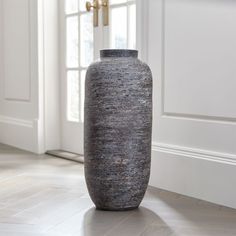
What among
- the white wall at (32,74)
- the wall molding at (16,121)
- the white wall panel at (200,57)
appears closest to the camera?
the white wall panel at (200,57)

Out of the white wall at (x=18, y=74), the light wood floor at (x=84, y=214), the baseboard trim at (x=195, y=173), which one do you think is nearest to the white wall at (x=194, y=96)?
the baseboard trim at (x=195, y=173)

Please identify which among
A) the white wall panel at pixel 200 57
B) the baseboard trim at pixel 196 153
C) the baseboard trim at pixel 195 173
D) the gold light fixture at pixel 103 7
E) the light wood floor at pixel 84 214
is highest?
the gold light fixture at pixel 103 7

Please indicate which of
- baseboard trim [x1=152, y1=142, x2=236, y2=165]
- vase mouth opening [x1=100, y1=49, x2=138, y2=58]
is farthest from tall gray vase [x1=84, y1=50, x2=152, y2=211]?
baseboard trim [x1=152, y1=142, x2=236, y2=165]

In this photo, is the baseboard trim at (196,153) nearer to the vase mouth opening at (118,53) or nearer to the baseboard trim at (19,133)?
the vase mouth opening at (118,53)

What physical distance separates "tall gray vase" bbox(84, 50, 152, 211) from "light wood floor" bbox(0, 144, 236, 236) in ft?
0.37

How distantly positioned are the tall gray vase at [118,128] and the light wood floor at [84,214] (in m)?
0.11

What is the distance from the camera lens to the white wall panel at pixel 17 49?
4250 mm

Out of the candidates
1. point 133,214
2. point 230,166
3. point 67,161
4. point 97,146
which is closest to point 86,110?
point 97,146

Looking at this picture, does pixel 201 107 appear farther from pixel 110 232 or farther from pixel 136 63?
pixel 110 232

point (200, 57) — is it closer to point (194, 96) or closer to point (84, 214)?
point (194, 96)

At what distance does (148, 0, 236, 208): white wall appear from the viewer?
2422 mm

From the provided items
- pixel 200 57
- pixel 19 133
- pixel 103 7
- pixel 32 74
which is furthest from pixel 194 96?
pixel 19 133

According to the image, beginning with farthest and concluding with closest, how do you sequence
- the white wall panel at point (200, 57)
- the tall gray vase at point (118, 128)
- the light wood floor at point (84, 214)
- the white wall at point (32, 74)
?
1. the white wall at point (32, 74)
2. the white wall panel at point (200, 57)
3. the tall gray vase at point (118, 128)
4. the light wood floor at point (84, 214)

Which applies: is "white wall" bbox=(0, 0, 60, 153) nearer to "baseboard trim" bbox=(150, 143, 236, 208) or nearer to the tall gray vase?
"baseboard trim" bbox=(150, 143, 236, 208)
